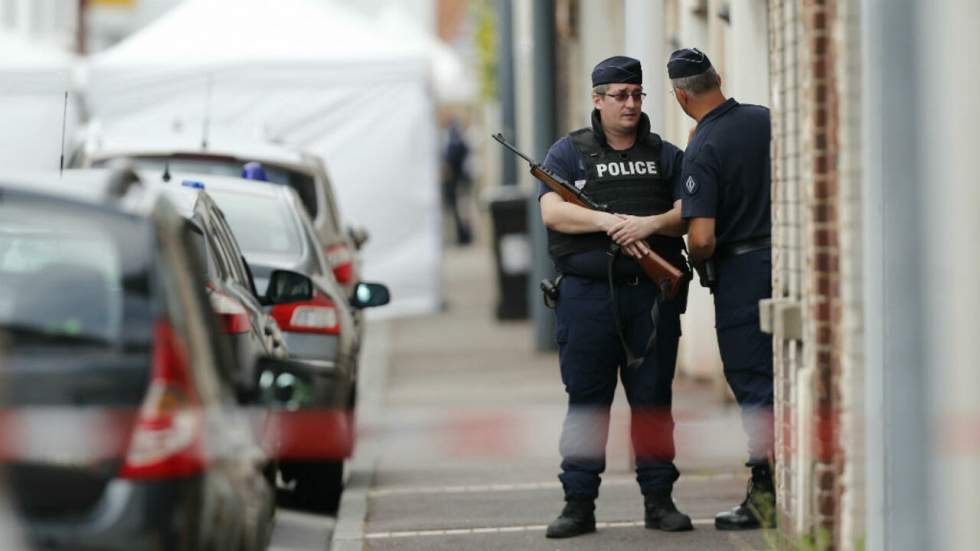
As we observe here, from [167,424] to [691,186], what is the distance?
3.77m

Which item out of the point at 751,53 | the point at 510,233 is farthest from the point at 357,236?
the point at 510,233

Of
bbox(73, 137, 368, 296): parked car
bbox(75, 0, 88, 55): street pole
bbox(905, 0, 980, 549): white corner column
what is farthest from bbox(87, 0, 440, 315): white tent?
bbox(905, 0, 980, 549): white corner column

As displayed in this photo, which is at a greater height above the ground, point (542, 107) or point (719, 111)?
point (542, 107)

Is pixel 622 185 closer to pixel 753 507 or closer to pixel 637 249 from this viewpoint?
pixel 637 249

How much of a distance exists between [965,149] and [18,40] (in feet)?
61.5

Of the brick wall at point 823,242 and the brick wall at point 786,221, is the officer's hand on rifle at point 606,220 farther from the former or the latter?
the brick wall at point 823,242

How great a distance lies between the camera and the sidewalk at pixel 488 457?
28.7 feet

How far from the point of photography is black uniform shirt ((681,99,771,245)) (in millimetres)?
8266

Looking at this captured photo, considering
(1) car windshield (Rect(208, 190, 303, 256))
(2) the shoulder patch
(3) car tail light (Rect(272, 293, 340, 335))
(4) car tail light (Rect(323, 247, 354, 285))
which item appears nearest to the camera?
(2) the shoulder patch

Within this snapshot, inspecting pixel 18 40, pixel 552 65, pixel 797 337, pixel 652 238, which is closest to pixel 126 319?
pixel 797 337

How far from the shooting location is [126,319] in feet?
15.8

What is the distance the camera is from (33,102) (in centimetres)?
2152

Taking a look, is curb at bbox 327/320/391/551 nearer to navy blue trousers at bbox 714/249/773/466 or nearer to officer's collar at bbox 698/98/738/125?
navy blue trousers at bbox 714/249/773/466

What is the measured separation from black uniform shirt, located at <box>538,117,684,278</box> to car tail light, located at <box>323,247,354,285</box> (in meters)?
4.15
